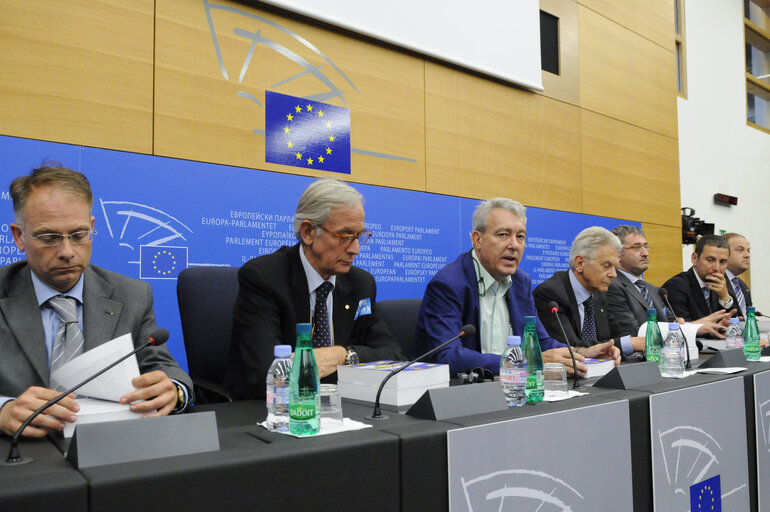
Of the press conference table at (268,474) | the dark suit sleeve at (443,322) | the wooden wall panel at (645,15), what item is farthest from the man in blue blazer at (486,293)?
the wooden wall panel at (645,15)

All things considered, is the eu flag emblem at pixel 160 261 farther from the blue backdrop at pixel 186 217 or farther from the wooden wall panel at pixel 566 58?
the wooden wall panel at pixel 566 58

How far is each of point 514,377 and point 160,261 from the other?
2.05 meters

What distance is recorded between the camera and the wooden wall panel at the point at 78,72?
2473 mm

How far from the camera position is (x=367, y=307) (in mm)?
2012

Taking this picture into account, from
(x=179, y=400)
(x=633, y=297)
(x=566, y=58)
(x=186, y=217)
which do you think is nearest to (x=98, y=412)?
(x=179, y=400)

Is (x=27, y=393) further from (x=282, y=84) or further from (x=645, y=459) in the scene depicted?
(x=282, y=84)

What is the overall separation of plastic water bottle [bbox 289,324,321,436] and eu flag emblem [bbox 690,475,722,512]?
1108 mm

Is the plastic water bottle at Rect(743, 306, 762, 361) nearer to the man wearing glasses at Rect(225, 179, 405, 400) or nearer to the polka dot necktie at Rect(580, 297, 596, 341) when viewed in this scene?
the polka dot necktie at Rect(580, 297, 596, 341)

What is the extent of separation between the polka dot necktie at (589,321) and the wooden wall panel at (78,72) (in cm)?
231

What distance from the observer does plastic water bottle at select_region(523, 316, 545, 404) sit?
1.40 meters

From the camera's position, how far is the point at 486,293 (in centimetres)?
226

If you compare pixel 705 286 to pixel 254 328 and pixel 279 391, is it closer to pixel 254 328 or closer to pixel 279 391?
pixel 254 328

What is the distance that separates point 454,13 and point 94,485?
13.0ft

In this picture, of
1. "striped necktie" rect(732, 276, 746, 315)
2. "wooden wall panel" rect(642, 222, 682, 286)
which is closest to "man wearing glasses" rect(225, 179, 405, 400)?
"striped necktie" rect(732, 276, 746, 315)
